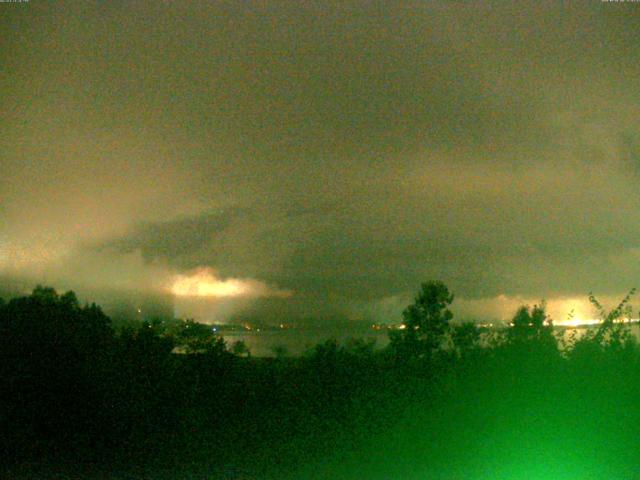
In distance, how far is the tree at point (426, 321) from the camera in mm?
17922

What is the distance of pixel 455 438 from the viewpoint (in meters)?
13.8

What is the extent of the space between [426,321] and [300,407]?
4726 mm

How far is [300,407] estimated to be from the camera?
49.8ft

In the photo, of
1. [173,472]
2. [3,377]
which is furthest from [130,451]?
[3,377]

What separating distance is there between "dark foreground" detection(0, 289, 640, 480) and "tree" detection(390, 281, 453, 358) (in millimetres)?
1466

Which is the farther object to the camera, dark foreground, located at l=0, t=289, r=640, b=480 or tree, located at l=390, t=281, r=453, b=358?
tree, located at l=390, t=281, r=453, b=358

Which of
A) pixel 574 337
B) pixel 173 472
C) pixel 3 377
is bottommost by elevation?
pixel 173 472

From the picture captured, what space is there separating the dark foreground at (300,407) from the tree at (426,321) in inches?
57.7

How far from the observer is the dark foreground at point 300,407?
12.7 meters

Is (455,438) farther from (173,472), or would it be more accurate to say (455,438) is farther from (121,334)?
(121,334)

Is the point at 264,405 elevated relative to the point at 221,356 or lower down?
lower down

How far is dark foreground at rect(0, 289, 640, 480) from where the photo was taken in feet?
41.5

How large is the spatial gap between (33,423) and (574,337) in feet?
36.3

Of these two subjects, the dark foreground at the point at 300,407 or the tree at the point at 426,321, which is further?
the tree at the point at 426,321
